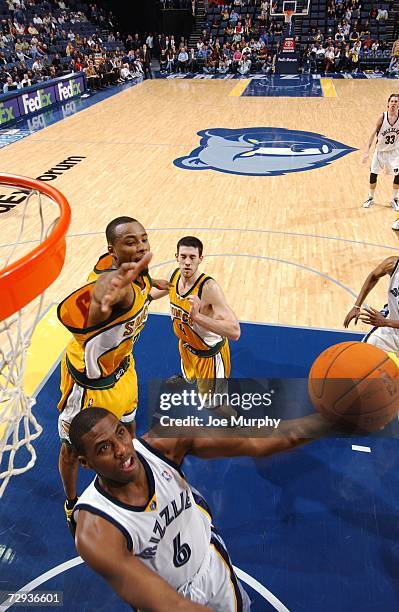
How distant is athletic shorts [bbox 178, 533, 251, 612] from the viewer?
6.55 feet

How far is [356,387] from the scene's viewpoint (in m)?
2.01

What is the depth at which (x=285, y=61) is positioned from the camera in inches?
840

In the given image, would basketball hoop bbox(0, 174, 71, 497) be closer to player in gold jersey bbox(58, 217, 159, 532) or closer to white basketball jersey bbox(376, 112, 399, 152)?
player in gold jersey bbox(58, 217, 159, 532)

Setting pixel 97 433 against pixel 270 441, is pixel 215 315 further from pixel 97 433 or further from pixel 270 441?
pixel 97 433

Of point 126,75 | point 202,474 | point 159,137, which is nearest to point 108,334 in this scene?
point 202,474

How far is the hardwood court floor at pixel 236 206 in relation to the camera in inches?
227

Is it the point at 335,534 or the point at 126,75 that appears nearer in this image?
the point at 335,534

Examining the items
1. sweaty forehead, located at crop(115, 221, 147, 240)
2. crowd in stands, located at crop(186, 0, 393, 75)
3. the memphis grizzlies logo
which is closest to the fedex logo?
the memphis grizzlies logo

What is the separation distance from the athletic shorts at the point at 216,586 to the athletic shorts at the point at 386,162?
22.1 ft

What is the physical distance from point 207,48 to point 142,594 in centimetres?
2475

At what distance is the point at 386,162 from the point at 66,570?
7.04 m

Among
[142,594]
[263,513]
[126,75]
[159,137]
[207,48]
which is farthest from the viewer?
[207,48]

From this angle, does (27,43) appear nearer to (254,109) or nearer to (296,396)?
(254,109)

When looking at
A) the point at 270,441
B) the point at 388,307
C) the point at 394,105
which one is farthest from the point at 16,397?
the point at 394,105
